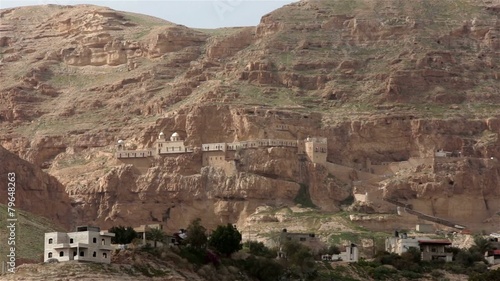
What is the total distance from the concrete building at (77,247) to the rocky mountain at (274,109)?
41907 millimetres

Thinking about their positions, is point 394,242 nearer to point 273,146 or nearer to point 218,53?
point 273,146

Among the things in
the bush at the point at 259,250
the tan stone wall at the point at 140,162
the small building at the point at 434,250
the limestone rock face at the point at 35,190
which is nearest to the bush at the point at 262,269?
the bush at the point at 259,250

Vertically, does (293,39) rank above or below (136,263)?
above

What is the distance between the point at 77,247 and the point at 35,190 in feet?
137

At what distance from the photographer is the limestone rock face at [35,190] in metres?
150

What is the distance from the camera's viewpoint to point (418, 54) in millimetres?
167250

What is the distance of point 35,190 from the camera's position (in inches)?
5994

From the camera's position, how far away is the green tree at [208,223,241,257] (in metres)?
124

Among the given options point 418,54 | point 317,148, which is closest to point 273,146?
point 317,148

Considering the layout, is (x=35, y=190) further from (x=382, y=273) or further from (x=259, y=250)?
(x=382, y=273)

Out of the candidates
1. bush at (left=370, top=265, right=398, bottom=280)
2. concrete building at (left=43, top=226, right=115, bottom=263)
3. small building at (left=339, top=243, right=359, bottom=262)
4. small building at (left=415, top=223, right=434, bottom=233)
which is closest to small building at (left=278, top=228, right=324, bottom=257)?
small building at (left=339, top=243, right=359, bottom=262)

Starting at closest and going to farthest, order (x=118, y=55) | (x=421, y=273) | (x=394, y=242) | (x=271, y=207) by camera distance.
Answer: (x=421, y=273), (x=394, y=242), (x=271, y=207), (x=118, y=55)

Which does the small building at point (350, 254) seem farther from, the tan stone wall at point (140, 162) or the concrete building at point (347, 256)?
the tan stone wall at point (140, 162)

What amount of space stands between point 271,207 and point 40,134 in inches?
937
